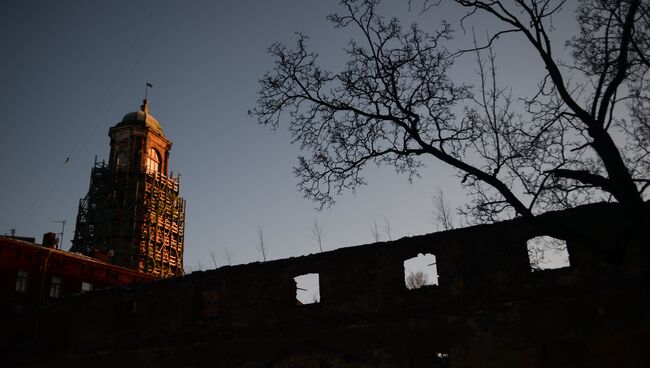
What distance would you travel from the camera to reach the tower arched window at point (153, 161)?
43156mm

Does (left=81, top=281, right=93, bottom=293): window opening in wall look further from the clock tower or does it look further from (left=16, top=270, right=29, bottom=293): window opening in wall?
the clock tower

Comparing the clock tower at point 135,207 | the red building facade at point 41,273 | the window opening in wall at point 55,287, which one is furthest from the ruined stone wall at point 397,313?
the clock tower at point 135,207

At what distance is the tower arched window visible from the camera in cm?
4316

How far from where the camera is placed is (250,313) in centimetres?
1509

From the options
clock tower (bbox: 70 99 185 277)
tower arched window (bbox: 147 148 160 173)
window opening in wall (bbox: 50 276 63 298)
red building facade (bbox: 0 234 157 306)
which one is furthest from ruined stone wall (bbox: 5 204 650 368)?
tower arched window (bbox: 147 148 160 173)

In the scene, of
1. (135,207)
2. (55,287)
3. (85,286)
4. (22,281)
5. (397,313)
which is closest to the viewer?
(397,313)

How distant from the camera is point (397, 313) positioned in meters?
13.2

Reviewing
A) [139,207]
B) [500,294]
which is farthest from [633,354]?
[139,207]

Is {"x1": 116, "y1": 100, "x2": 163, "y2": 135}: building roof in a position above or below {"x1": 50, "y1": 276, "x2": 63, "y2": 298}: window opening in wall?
above

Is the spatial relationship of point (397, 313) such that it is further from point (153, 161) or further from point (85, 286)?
point (153, 161)

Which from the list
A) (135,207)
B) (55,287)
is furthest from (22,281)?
(135,207)

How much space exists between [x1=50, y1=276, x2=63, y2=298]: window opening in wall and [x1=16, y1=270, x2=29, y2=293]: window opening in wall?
1.37 meters

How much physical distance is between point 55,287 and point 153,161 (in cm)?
2026

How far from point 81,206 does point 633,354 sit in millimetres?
41513
